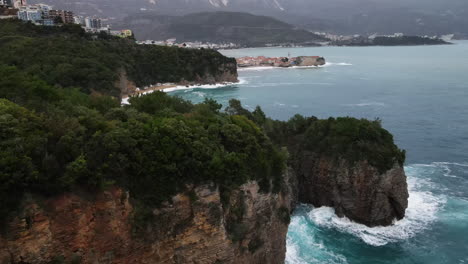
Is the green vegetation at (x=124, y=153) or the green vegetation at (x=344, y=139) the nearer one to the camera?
the green vegetation at (x=124, y=153)

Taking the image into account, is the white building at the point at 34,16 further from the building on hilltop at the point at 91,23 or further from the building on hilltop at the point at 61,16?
the building on hilltop at the point at 91,23

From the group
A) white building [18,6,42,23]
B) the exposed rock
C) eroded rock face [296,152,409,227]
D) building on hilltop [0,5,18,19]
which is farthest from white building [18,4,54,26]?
eroded rock face [296,152,409,227]

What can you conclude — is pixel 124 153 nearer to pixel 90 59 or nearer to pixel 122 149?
pixel 122 149

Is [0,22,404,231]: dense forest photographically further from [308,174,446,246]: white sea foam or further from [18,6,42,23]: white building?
[18,6,42,23]: white building

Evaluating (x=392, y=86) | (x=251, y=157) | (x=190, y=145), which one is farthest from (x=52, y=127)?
(x=392, y=86)

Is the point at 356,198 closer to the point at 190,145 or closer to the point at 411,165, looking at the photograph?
the point at 411,165

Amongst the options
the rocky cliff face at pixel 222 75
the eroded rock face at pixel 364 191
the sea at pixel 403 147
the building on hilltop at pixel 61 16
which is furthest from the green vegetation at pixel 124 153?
the rocky cliff face at pixel 222 75
